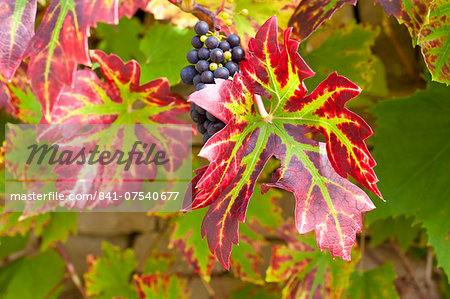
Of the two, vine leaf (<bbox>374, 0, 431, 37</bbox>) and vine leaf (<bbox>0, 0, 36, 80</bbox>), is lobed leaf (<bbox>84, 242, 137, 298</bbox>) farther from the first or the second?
vine leaf (<bbox>374, 0, 431, 37</bbox>)

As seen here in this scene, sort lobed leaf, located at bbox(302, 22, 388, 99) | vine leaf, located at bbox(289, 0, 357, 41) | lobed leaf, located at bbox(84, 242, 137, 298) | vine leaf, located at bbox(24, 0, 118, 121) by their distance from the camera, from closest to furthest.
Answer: vine leaf, located at bbox(24, 0, 118, 121) < vine leaf, located at bbox(289, 0, 357, 41) < lobed leaf, located at bbox(302, 22, 388, 99) < lobed leaf, located at bbox(84, 242, 137, 298)

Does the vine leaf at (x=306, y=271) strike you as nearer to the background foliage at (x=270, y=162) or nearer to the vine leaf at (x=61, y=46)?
the background foliage at (x=270, y=162)

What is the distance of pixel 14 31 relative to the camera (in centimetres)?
48

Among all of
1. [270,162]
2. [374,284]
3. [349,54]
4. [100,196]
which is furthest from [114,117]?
[374,284]

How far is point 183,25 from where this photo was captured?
67cm

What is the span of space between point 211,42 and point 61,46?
163 millimetres

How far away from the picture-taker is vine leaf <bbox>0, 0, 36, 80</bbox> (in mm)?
465

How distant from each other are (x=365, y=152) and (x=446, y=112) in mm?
417

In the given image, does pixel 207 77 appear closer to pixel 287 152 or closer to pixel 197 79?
pixel 197 79

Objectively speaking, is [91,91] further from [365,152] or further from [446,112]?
[446,112]

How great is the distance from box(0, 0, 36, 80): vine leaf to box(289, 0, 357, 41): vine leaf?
0.33 meters

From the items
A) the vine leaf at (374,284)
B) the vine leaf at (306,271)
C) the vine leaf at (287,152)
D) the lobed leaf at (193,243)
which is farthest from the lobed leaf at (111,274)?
the vine leaf at (287,152)

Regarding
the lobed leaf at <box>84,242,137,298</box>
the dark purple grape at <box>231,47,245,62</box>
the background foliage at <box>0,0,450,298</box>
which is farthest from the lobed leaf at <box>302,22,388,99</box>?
the lobed leaf at <box>84,242,137,298</box>

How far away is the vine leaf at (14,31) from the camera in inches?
18.3
